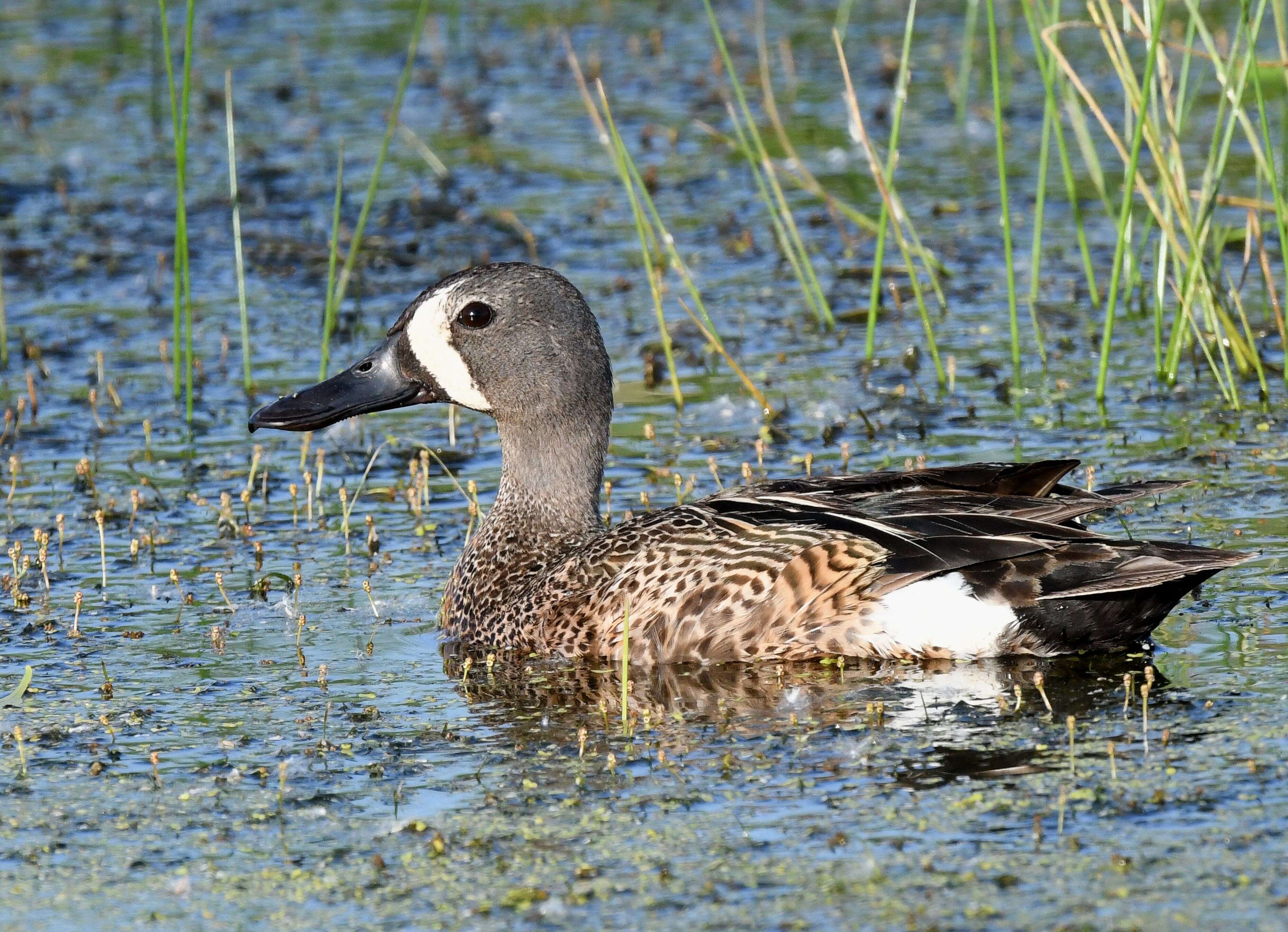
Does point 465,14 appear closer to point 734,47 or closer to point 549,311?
point 734,47

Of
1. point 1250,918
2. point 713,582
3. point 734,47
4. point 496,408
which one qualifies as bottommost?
point 1250,918

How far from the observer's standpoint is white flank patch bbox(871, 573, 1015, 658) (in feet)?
18.5

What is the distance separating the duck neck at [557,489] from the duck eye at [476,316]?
13.8 inches

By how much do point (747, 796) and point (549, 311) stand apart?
247cm

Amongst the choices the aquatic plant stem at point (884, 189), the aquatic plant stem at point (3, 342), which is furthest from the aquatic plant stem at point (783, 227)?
the aquatic plant stem at point (3, 342)

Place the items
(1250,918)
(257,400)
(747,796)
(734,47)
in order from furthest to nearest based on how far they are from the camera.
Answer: (734,47)
(257,400)
(747,796)
(1250,918)

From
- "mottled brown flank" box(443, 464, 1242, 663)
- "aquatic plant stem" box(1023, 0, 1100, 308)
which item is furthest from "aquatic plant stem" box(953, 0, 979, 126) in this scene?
"mottled brown flank" box(443, 464, 1242, 663)

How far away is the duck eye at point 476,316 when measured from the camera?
266 inches

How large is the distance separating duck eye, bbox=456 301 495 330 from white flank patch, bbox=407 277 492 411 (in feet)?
0.12

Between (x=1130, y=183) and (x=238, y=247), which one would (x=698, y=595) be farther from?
(x=238, y=247)

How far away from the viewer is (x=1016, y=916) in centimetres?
396

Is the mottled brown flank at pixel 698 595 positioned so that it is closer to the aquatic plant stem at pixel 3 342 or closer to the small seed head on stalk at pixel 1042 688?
the small seed head on stalk at pixel 1042 688

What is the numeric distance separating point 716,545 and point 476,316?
134 centimetres

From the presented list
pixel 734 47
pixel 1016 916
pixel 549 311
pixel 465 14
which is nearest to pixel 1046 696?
pixel 1016 916
